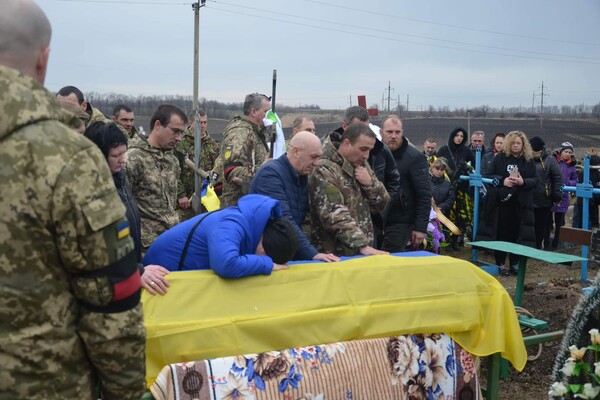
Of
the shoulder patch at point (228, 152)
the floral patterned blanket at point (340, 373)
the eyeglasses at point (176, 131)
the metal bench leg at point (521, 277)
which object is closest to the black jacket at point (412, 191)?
the metal bench leg at point (521, 277)

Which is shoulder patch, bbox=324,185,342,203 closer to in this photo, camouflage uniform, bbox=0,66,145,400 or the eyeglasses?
the eyeglasses

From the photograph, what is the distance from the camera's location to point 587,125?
1480 inches

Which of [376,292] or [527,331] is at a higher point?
[376,292]

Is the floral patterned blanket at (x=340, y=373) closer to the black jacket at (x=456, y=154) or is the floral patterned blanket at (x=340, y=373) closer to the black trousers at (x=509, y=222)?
the black trousers at (x=509, y=222)

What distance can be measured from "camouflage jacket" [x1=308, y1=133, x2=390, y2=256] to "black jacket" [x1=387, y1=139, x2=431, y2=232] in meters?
1.16

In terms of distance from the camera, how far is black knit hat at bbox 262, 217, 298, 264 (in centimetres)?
356

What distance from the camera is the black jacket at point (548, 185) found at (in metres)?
10.3

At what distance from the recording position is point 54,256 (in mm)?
1881

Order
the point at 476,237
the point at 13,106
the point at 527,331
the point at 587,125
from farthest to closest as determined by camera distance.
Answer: the point at 587,125 < the point at 476,237 < the point at 527,331 < the point at 13,106

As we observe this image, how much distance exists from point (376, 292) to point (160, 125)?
2.09 m

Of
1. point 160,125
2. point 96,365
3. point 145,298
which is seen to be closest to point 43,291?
point 96,365

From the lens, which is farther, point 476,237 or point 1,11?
point 476,237

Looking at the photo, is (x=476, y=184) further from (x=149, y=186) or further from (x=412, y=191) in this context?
(x=149, y=186)

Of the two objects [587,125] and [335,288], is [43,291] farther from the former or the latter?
[587,125]
